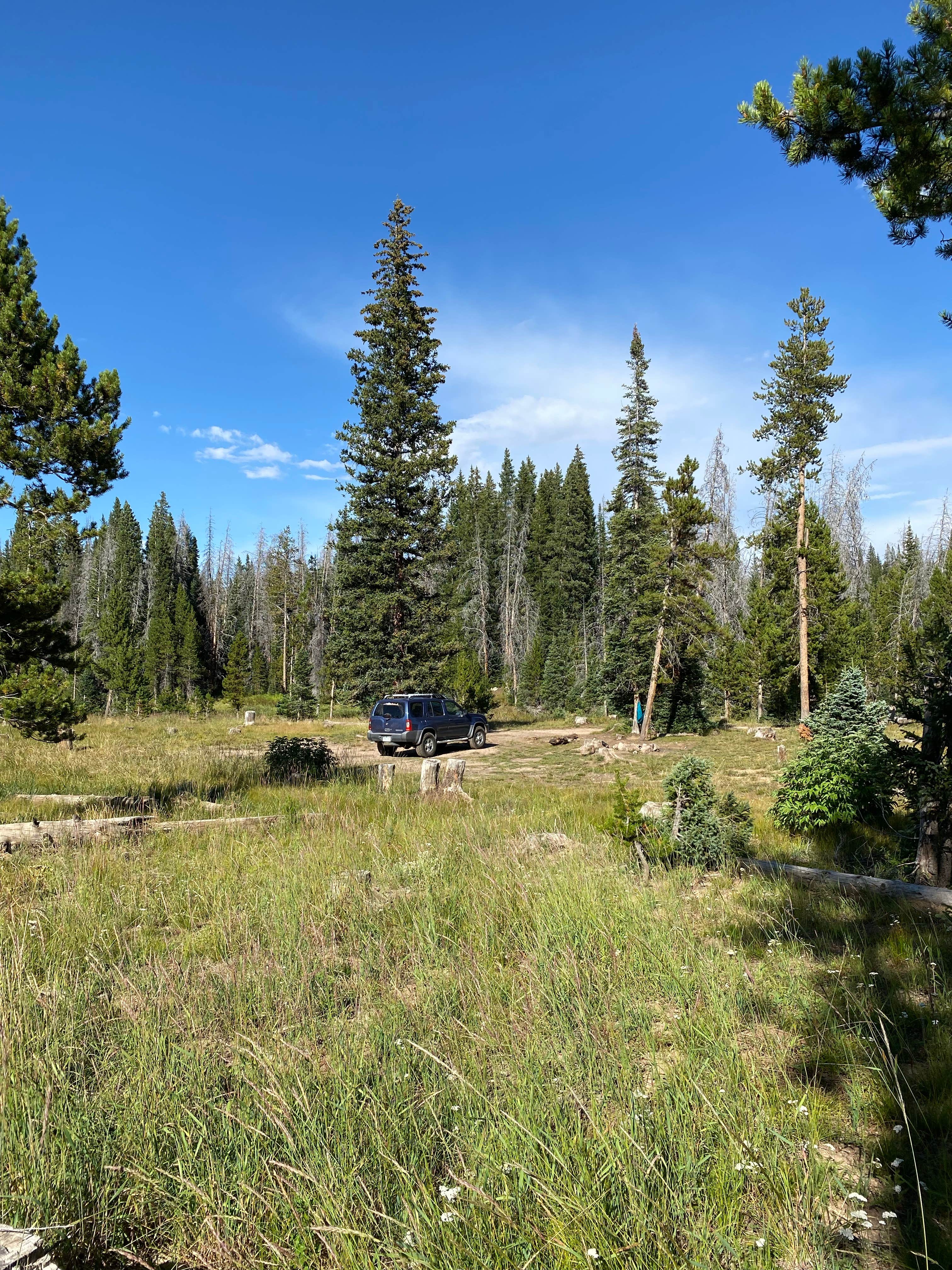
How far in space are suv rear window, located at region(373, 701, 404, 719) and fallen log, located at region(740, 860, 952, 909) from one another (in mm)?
15168

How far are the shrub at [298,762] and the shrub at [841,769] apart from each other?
888cm

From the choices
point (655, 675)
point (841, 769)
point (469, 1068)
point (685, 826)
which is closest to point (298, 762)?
point (685, 826)

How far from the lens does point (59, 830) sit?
720 cm

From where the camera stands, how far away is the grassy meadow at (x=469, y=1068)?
210cm

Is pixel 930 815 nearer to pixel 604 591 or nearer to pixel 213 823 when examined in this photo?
pixel 213 823

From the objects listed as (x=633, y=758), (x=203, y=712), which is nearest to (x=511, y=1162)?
(x=633, y=758)

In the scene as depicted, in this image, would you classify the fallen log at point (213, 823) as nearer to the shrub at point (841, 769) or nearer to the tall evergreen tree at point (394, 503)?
the shrub at point (841, 769)

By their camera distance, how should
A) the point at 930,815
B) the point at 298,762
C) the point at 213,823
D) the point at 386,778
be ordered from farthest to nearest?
1. the point at 298,762
2. the point at 386,778
3. the point at 213,823
4. the point at 930,815

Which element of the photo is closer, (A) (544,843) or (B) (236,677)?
(A) (544,843)

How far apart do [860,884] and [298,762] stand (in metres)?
11.3

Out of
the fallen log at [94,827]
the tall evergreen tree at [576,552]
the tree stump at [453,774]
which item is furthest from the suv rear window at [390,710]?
the tall evergreen tree at [576,552]

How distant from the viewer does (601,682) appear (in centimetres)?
3712

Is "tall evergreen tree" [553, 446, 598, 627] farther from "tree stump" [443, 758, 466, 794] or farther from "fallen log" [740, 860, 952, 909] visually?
"fallen log" [740, 860, 952, 909]

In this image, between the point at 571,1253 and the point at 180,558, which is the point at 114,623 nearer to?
the point at 180,558
